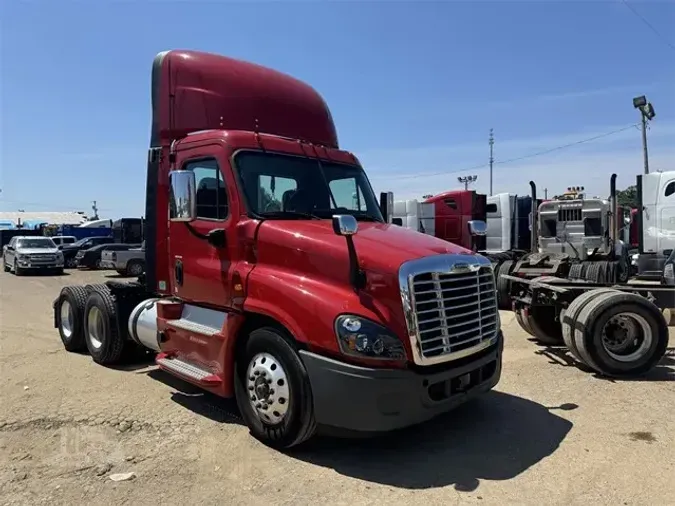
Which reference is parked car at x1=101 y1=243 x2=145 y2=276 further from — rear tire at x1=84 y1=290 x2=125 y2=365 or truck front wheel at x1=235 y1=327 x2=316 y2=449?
truck front wheel at x1=235 y1=327 x2=316 y2=449

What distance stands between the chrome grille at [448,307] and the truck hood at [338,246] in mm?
147

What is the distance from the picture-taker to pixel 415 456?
4.40 meters

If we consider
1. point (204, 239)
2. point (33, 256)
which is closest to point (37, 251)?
point (33, 256)

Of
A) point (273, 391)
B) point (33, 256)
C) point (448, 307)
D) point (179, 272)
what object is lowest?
point (273, 391)

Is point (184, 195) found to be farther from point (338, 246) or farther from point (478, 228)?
point (478, 228)

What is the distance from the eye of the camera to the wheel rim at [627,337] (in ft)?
21.7

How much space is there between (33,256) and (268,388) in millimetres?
24686

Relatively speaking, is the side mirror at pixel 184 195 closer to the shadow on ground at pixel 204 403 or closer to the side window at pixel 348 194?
the side window at pixel 348 194

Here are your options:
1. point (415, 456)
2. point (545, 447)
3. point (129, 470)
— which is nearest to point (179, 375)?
point (129, 470)

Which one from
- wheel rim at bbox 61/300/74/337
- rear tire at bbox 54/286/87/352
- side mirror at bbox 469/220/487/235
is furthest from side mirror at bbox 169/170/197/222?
wheel rim at bbox 61/300/74/337

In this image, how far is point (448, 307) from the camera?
4.34 m

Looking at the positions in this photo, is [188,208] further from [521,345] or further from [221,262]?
[521,345]

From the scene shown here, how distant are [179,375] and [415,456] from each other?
239 cm

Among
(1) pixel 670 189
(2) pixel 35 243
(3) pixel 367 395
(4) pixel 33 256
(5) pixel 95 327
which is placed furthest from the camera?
(2) pixel 35 243
